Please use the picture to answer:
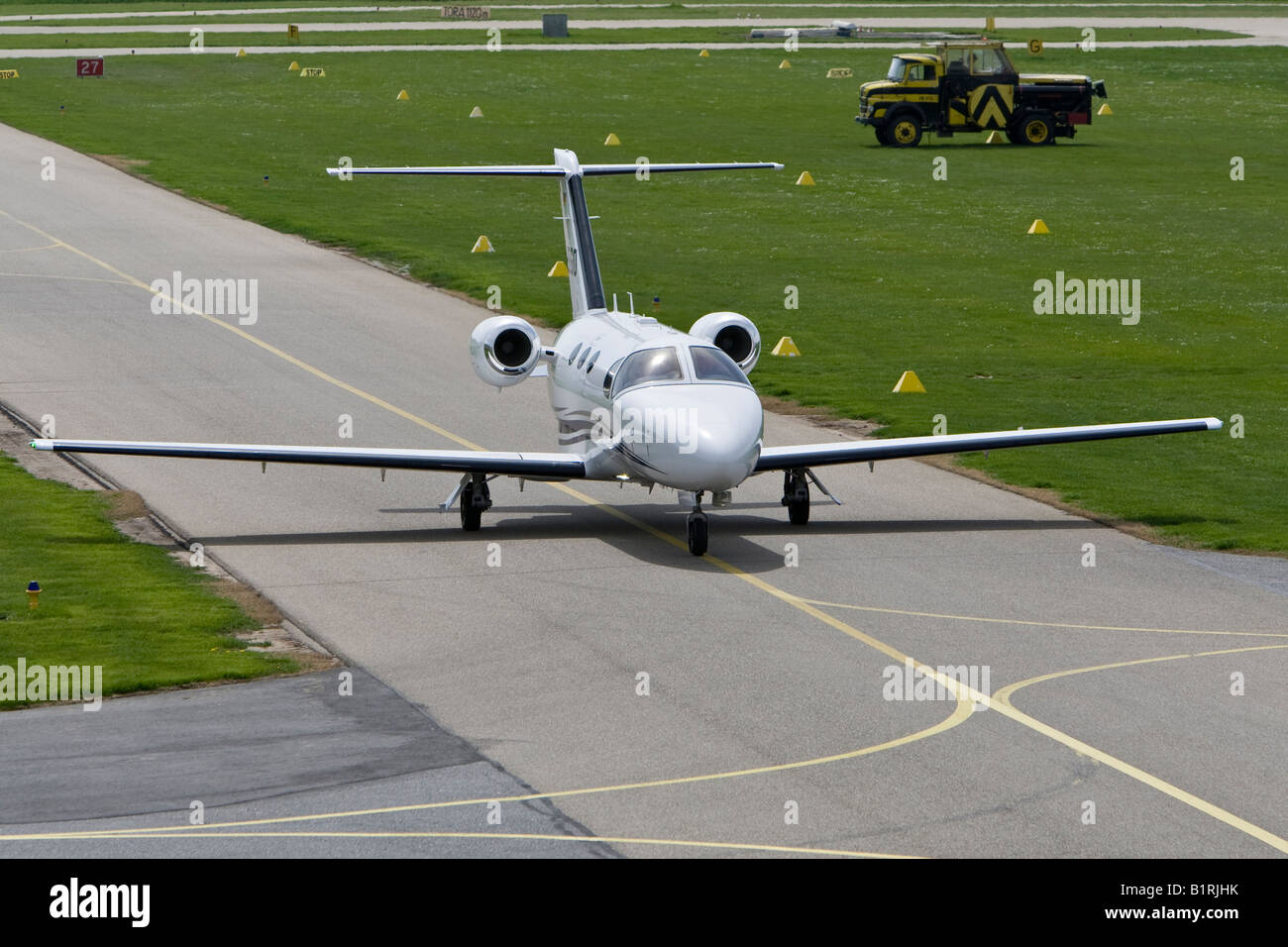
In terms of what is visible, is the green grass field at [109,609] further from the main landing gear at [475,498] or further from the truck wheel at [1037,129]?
the truck wheel at [1037,129]

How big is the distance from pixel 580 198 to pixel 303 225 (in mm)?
26808

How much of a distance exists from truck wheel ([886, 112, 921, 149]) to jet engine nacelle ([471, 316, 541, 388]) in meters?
46.9

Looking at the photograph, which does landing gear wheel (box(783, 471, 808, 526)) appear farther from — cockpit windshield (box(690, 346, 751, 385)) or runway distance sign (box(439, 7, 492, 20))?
runway distance sign (box(439, 7, 492, 20))

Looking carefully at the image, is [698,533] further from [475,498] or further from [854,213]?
[854,213]

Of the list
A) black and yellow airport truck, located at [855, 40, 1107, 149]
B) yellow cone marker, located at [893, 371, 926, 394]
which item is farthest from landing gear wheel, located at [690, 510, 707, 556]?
black and yellow airport truck, located at [855, 40, 1107, 149]

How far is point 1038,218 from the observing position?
55688 millimetres

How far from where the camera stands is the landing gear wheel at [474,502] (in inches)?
999

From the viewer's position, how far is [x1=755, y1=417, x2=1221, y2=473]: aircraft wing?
25.2 m

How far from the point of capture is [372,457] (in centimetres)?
2459

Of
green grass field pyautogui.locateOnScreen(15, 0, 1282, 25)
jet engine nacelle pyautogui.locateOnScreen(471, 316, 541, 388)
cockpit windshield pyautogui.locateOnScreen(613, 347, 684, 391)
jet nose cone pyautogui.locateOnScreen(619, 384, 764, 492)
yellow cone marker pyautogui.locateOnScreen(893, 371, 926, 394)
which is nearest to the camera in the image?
jet nose cone pyautogui.locateOnScreen(619, 384, 764, 492)

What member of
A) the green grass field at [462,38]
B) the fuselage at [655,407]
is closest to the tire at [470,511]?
the fuselage at [655,407]

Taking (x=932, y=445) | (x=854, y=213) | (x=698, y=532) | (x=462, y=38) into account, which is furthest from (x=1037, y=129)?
(x=698, y=532)

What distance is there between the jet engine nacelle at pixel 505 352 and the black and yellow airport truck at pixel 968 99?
46.2m

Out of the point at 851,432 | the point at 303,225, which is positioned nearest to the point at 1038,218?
the point at 303,225
